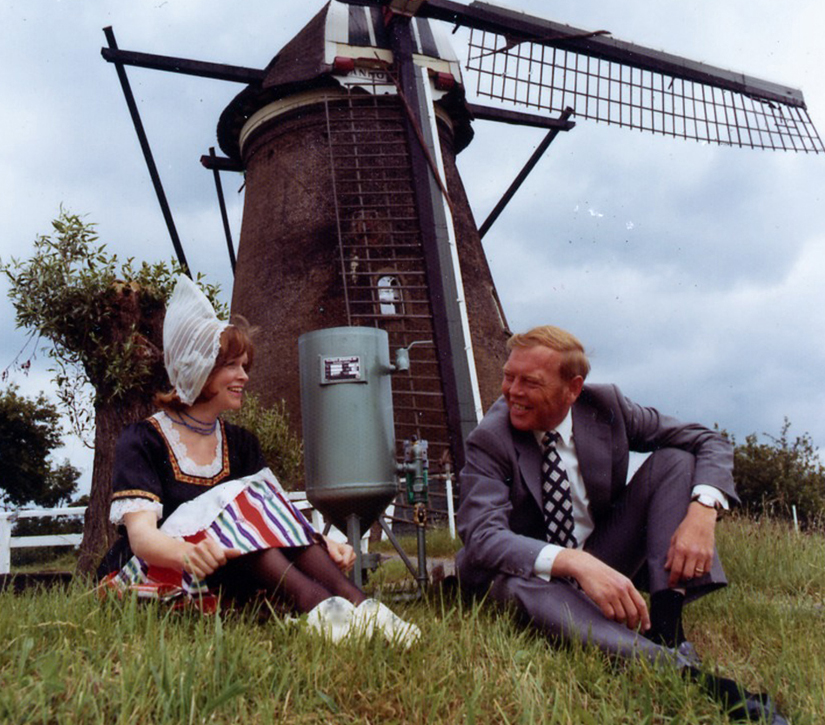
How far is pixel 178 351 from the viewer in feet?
9.07

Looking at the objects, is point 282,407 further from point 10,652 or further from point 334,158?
point 10,652

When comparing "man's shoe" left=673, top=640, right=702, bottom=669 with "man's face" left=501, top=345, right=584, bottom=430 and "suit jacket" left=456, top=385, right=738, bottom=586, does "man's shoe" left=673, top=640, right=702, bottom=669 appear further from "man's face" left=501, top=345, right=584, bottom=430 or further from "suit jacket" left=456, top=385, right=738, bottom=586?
"man's face" left=501, top=345, right=584, bottom=430

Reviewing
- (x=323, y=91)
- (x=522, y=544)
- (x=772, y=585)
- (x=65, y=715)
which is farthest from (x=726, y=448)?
(x=323, y=91)

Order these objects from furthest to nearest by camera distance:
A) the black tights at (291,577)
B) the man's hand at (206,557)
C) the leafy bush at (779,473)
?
the leafy bush at (779,473)
the black tights at (291,577)
the man's hand at (206,557)

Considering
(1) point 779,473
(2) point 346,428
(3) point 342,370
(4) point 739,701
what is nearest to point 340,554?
(4) point 739,701

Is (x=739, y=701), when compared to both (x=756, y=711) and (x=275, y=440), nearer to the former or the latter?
(x=756, y=711)

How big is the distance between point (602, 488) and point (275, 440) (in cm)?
684

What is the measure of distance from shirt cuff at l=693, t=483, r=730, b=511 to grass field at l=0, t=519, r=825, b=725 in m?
0.44

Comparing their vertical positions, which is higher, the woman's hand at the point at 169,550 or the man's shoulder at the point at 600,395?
the man's shoulder at the point at 600,395

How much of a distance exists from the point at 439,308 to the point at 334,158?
110 inches

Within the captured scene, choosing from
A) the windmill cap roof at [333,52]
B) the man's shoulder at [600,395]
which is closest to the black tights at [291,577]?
the man's shoulder at [600,395]

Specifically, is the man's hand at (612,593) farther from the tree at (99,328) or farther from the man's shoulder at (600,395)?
the tree at (99,328)

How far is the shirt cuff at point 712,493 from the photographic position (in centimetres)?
265

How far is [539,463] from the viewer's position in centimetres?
283
